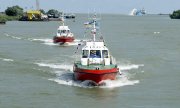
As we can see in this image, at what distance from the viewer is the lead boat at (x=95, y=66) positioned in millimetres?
34938

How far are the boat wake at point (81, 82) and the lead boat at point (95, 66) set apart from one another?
308 mm

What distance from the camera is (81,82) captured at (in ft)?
119

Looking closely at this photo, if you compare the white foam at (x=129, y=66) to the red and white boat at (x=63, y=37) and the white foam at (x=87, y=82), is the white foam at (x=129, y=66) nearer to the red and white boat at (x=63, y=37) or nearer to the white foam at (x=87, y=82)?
the white foam at (x=87, y=82)

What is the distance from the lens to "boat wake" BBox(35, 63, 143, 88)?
35656 millimetres

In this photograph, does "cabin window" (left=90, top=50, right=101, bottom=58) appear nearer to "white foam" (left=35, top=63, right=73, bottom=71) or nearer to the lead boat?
the lead boat

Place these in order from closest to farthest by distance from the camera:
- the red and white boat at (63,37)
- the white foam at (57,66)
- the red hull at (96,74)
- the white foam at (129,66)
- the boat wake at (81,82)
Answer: the red hull at (96,74), the boat wake at (81,82), the white foam at (57,66), the white foam at (129,66), the red and white boat at (63,37)

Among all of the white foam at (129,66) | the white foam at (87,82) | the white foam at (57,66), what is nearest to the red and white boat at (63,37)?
the white foam at (57,66)

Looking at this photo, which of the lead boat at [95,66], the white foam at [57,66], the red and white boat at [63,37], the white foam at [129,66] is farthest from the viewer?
the red and white boat at [63,37]

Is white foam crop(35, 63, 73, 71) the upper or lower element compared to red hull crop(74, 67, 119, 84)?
lower

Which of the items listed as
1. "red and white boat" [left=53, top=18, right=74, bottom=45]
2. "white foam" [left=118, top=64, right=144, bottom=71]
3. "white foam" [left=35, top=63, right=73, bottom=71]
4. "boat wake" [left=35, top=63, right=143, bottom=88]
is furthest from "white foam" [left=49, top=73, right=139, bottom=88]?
"red and white boat" [left=53, top=18, right=74, bottom=45]

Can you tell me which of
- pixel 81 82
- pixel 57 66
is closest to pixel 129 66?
pixel 57 66

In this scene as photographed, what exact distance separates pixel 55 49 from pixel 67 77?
82.2 ft

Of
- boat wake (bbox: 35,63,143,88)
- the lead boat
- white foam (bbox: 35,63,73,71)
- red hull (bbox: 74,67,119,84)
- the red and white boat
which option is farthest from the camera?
the red and white boat

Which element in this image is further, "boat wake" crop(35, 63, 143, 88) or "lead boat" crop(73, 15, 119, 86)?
"boat wake" crop(35, 63, 143, 88)
